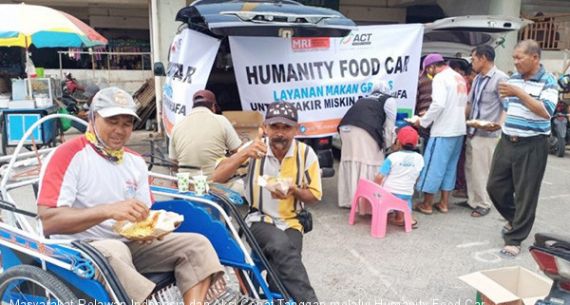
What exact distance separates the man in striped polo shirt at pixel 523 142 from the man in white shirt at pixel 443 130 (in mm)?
914

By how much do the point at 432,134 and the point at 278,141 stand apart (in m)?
2.68

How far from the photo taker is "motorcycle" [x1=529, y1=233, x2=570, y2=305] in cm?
215

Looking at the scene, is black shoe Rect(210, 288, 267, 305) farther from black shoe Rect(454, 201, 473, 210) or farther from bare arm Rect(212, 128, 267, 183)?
black shoe Rect(454, 201, 473, 210)

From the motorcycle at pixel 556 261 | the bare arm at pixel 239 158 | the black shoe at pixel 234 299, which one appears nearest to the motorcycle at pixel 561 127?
the motorcycle at pixel 556 261

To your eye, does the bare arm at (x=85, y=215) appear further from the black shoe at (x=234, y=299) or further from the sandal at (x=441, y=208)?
the sandal at (x=441, y=208)

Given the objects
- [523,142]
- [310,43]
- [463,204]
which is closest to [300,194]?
[523,142]

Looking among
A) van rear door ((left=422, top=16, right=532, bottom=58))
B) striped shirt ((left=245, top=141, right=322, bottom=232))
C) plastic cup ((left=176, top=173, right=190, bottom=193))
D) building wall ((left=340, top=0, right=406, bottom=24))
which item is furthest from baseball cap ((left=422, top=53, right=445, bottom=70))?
building wall ((left=340, top=0, right=406, bottom=24))

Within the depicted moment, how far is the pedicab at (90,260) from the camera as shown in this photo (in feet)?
6.31

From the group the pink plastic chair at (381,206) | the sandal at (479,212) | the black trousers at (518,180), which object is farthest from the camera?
the sandal at (479,212)

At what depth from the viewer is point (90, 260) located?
189 cm

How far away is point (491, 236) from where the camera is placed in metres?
4.38

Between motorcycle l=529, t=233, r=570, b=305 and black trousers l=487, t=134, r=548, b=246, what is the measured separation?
5.25ft

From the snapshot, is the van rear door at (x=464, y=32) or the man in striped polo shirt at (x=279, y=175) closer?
the man in striped polo shirt at (x=279, y=175)

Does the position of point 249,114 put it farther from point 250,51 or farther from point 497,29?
point 497,29
